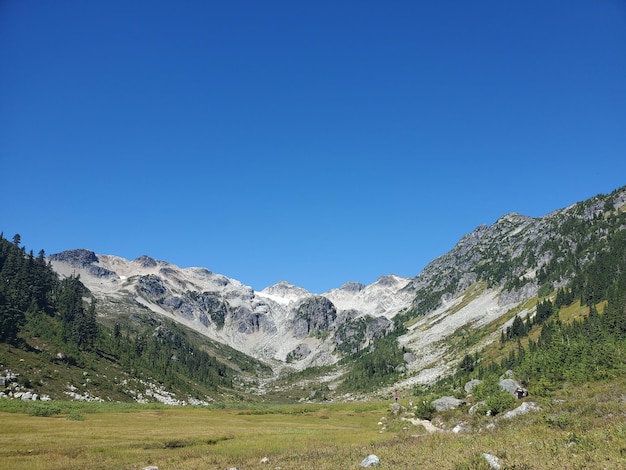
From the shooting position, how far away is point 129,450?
113ft

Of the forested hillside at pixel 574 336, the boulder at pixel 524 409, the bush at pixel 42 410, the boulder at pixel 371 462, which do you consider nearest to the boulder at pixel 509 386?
the forested hillside at pixel 574 336

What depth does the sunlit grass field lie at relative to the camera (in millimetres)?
19391

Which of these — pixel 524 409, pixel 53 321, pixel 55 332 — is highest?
pixel 53 321

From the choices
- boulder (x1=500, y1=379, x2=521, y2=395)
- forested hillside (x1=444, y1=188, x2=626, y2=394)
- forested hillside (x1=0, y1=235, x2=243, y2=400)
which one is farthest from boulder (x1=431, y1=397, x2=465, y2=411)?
forested hillside (x1=0, y1=235, x2=243, y2=400)

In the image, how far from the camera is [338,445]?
119ft

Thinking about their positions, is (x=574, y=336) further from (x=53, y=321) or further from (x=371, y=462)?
(x=53, y=321)

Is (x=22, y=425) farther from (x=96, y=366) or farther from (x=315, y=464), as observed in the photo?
(x=96, y=366)

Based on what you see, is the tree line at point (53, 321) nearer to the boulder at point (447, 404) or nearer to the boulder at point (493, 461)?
the boulder at point (447, 404)

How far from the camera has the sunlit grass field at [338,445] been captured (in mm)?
19391

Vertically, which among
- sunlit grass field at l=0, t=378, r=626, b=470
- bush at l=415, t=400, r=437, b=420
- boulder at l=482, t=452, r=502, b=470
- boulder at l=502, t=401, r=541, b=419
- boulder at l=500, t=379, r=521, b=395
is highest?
boulder at l=482, t=452, r=502, b=470

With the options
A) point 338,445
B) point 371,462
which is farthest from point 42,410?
point 371,462

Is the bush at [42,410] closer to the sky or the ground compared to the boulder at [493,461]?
closer to the ground

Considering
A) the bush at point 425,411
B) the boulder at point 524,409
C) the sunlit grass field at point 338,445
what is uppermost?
the sunlit grass field at point 338,445

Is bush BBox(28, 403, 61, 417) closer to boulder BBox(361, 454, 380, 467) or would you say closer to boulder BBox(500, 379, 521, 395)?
boulder BBox(361, 454, 380, 467)
